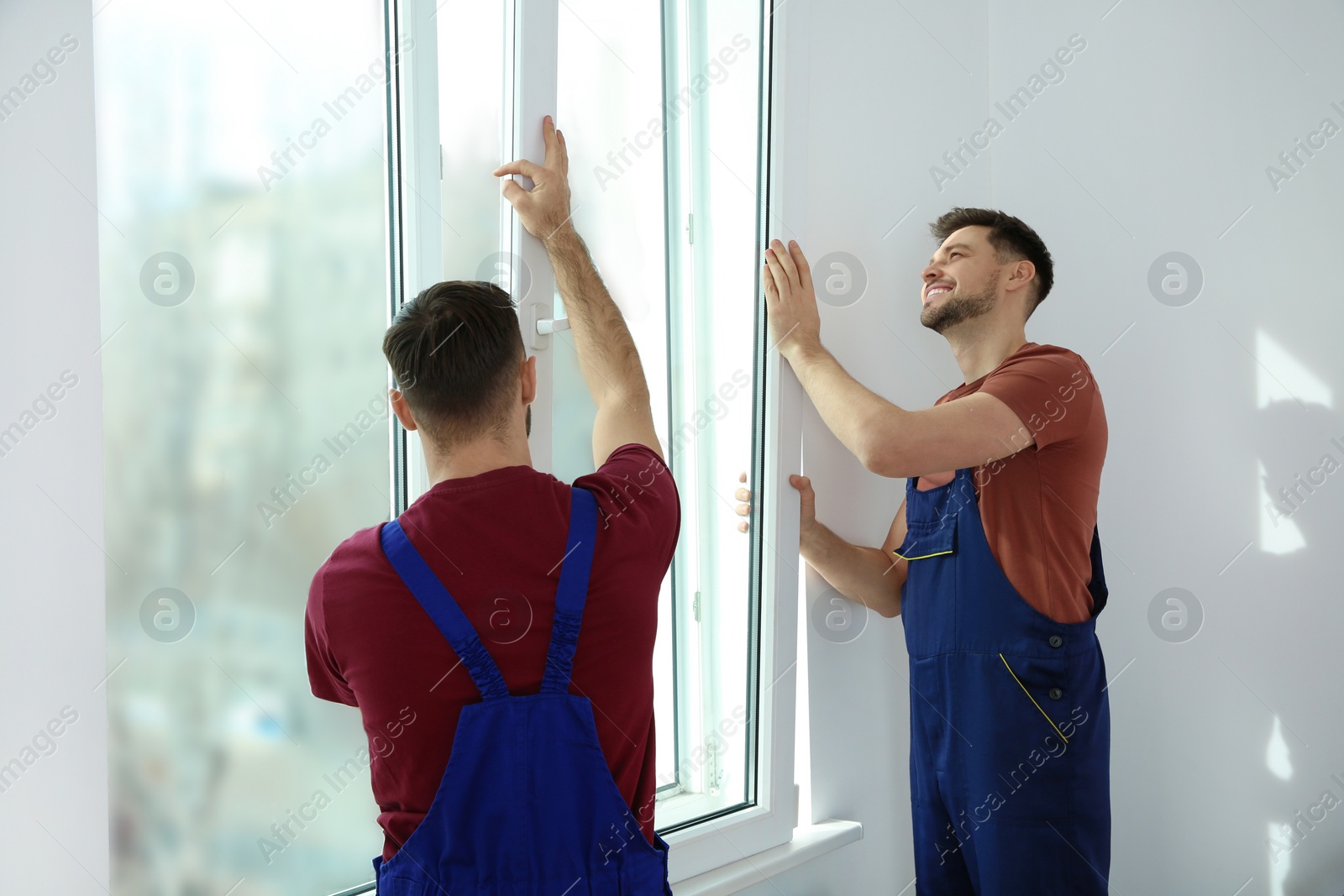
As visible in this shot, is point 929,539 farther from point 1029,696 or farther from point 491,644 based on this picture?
point 491,644

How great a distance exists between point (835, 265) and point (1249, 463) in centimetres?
106

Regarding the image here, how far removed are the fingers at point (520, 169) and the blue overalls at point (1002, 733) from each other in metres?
0.97

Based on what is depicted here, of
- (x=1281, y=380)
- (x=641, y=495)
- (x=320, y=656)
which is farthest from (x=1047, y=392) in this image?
(x=320, y=656)

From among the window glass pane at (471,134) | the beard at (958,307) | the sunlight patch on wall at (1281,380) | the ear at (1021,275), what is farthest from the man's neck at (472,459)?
the sunlight patch on wall at (1281,380)

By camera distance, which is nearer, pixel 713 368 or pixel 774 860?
pixel 774 860

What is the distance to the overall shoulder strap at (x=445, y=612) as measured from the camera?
1022 mm

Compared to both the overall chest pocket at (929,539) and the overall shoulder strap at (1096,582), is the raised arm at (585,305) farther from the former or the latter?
the overall shoulder strap at (1096,582)

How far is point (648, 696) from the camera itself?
3.89 ft

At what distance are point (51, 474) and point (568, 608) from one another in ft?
2.06

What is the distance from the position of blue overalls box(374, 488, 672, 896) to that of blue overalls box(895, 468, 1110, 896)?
90 cm

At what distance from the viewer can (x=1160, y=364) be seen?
2258 mm

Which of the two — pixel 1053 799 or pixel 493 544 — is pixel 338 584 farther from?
pixel 1053 799

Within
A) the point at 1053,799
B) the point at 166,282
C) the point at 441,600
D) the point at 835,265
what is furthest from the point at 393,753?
the point at 835,265

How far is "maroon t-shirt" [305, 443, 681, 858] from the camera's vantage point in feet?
3.39
